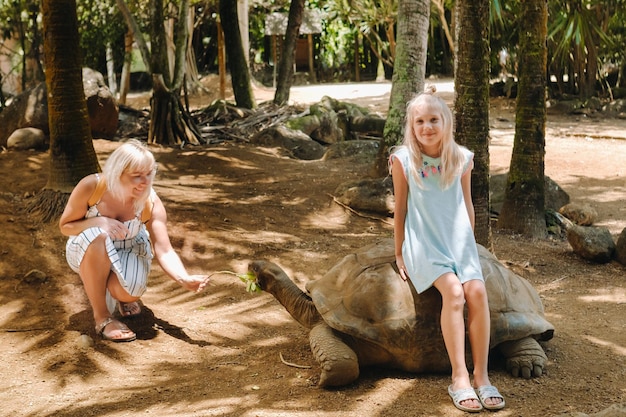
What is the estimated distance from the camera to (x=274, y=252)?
6.85m

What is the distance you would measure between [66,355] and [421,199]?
91.3 inches

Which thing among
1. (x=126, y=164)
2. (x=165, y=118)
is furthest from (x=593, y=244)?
(x=165, y=118)

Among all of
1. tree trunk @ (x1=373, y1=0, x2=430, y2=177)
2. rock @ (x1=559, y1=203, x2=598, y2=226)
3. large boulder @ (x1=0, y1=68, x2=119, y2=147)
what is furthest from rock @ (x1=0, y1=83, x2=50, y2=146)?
rock @ (x1=559, y1=203, x2=598, y2=226)

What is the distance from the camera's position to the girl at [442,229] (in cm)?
367

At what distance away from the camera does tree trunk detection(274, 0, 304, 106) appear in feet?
49.1

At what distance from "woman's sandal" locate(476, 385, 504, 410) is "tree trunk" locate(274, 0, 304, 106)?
12272 mm

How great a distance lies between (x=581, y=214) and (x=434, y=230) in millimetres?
5390

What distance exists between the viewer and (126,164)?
4285mm

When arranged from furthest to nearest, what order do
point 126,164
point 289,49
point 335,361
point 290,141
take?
point 289,49, point 290,141, point 126,164, point 335,361

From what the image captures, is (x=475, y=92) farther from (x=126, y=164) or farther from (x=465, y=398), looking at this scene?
(x=465, y=398)

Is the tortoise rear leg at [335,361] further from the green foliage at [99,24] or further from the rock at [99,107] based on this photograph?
the green foliage at [99,24]

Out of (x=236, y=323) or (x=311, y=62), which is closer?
(x=236, y=323)

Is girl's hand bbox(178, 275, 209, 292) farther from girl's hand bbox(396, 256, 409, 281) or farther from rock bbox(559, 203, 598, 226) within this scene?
rock bbox(559, 203, 598, 226)

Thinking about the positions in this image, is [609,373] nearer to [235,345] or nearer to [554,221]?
[235,345]
